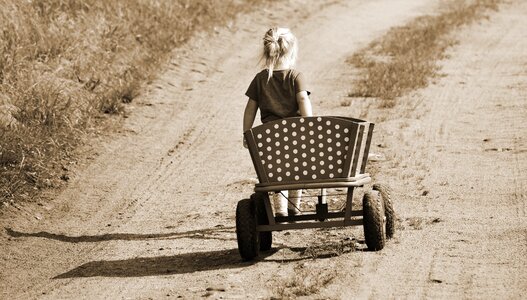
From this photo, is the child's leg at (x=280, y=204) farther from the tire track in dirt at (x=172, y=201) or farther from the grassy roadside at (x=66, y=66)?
the grassy roadside at (x=66, y=66)

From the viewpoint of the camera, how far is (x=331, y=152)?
23.4 ft

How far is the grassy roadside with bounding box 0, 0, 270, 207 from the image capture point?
10359mm

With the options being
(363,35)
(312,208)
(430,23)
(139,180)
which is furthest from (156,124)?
(430,23)

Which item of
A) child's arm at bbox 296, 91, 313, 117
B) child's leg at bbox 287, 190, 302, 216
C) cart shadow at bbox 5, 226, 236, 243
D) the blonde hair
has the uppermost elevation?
the blonde hair

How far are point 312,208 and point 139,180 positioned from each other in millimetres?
2380

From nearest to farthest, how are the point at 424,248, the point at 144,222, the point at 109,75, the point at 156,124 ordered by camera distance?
the point at 424,248
the point at 144,222
the point at 156,124
the point at 109,75

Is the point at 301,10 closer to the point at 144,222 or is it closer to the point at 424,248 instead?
the point at 144,222

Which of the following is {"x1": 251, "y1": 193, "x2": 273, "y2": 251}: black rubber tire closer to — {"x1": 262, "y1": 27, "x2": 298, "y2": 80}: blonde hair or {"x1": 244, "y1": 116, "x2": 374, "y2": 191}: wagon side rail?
{"x1": 244, "y1": 116, "x2": 374, "y2": 191}: wagon side rail

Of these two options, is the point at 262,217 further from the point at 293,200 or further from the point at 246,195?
the point at 246,195

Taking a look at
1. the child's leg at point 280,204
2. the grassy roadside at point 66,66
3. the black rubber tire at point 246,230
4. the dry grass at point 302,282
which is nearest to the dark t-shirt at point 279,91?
the child's leg at point 280,204

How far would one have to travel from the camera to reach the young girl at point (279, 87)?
7.70m

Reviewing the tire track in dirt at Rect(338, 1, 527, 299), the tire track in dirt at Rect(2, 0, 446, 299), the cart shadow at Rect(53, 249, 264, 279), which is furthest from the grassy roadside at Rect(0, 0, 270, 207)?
the tire track in dirt at Rect(338, 1, 527, 299)

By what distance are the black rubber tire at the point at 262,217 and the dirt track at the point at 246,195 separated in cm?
13

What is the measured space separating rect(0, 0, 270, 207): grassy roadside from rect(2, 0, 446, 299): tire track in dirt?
0.36 m
